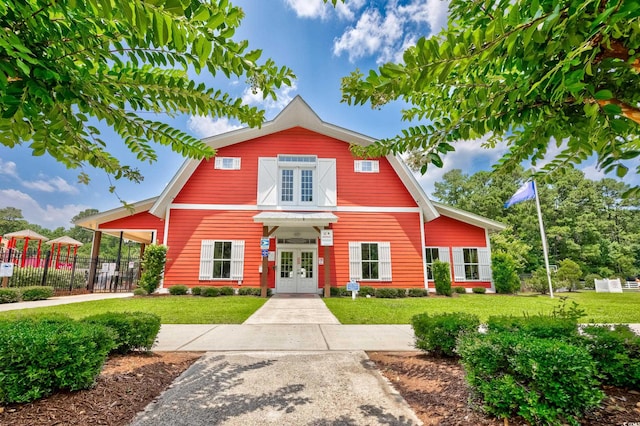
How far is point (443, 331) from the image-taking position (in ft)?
12.3

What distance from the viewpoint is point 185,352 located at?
4219 millimetres

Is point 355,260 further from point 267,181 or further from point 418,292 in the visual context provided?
point 267,181

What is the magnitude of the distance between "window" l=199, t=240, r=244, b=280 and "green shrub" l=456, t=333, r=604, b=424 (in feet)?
36.7

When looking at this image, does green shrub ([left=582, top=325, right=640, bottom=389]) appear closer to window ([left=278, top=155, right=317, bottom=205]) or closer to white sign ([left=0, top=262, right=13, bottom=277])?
window ([left=278, top=155, right=317, bottom=205])

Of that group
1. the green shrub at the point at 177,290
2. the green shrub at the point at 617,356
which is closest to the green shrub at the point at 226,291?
the green shrub at the point at 177,290

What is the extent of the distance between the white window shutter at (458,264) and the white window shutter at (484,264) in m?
0.86

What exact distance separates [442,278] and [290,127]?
958 centimetres

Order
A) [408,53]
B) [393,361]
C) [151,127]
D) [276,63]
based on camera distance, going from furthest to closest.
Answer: [393,361] → [151,127] → [276,63] → [408,53]

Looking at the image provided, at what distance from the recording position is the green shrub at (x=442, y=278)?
40.9 feet

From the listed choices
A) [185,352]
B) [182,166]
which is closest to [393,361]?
[185,352]

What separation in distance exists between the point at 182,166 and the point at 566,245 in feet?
121

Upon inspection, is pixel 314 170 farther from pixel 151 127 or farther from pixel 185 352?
pixel 151 127

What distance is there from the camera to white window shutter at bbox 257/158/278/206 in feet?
42.9

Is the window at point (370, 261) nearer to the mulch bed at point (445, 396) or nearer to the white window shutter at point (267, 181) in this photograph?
the white window shutter at point (267, 181)
